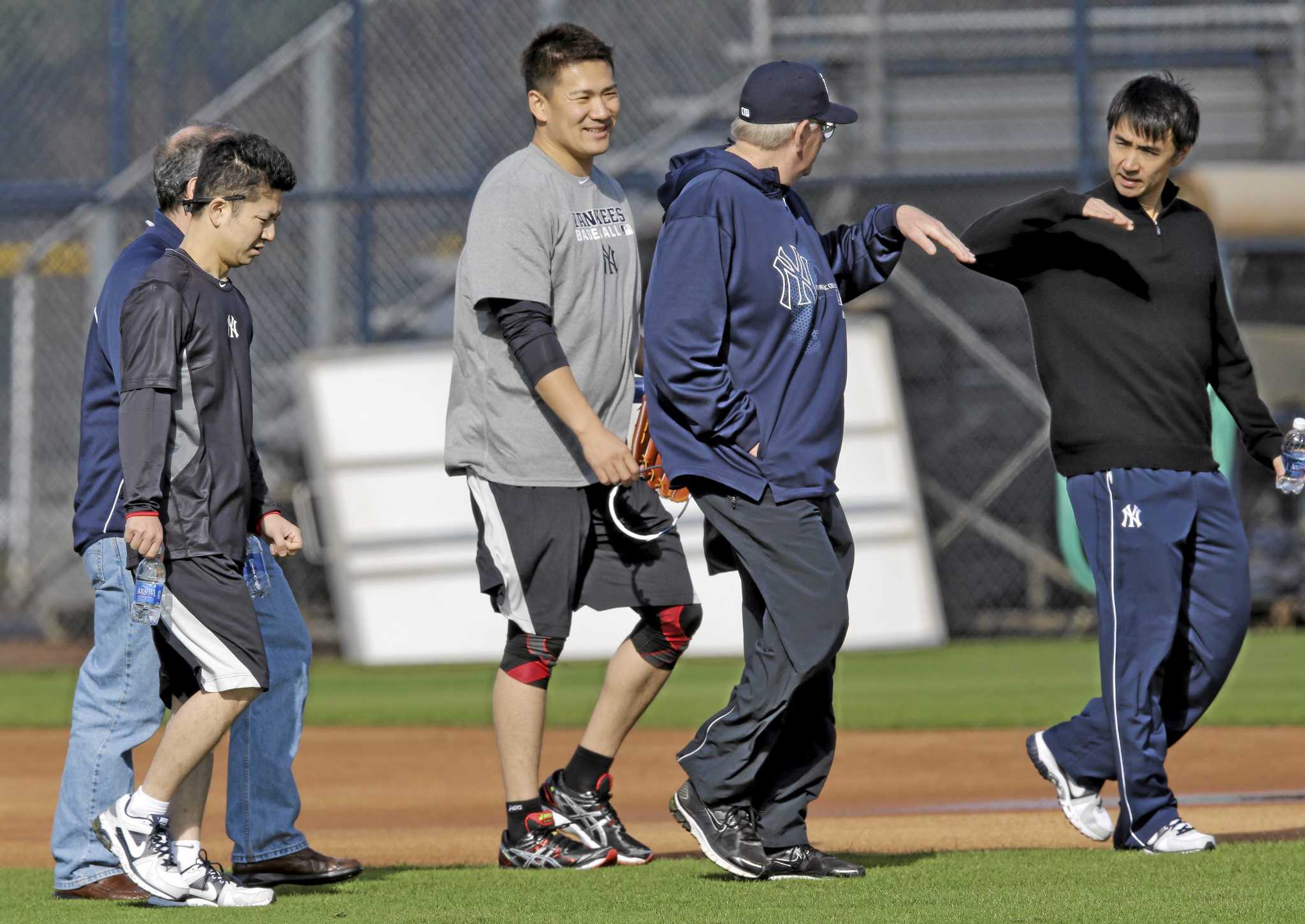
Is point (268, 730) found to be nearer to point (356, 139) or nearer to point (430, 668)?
point (430, 668)

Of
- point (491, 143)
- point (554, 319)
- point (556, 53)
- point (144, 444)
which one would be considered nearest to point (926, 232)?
point (554, 319)

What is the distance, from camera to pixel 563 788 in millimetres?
5523

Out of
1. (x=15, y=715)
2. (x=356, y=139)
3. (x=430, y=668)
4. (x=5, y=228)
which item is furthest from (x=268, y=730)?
(x=5, y=228)

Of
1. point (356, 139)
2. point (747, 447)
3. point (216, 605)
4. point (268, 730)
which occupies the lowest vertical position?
point (268, 730)

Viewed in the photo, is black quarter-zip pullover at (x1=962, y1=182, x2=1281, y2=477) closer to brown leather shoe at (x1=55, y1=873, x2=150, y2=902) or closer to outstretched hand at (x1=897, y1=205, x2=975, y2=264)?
outstretched hand at (x1=897, y1=205, x2=975, y2=264)

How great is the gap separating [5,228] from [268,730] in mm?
12886

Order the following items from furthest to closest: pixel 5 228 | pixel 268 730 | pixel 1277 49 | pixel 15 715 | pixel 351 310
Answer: pixel 5 228 → pixel 1277 49 → pixel 351 310 → pixel 15 715 → pixel 268 730

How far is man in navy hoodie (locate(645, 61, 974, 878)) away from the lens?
15.9ft

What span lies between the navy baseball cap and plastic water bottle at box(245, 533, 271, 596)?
1.73 meters

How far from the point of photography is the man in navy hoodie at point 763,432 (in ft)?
15.9

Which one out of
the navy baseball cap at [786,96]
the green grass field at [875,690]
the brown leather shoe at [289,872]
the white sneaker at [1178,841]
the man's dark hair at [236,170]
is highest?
the navy baseball cap at [786,96]

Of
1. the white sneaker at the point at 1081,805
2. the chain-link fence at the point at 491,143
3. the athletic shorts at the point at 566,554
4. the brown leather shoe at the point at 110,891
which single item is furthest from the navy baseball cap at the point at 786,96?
the chain-link fence at the point at 491,143

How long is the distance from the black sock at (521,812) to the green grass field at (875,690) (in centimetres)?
422

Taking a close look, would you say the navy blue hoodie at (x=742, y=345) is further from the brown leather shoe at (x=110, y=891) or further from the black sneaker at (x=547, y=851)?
the brown leather shoe at (x=110, y=891)
